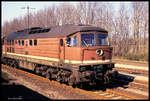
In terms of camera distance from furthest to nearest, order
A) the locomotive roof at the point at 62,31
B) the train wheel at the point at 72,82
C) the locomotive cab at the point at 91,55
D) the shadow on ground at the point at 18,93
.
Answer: the locomotive roof at the point at 62,31
the train wheel at the point at 72,82
the locomotive cab at the point at 91,55
the shadow on ground at the point at 18,93

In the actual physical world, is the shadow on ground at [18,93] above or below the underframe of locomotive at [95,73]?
below

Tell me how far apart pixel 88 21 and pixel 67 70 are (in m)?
28.3

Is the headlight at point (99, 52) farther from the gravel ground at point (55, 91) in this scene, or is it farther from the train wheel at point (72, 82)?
the gravel ground at point (55, 91)

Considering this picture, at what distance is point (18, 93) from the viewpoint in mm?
10469

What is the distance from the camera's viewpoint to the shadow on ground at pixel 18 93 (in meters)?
9.66

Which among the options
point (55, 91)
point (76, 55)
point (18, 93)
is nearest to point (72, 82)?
point (55, 91)

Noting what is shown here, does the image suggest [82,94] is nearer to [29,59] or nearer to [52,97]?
[52,97]

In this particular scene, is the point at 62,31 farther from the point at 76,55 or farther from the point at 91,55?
the point at 91,55

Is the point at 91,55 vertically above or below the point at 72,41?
below

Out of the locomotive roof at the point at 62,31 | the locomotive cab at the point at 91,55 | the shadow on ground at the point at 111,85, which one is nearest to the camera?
the locomotive cab at the point at 91,55

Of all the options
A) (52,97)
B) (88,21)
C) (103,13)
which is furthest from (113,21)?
(52,97)

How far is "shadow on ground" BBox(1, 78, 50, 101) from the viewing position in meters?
9.66


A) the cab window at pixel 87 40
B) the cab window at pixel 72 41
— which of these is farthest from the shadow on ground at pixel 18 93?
the cab window at pixel 87 40

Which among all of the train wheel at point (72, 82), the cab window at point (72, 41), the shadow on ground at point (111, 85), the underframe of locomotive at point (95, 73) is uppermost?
the cab window at point (72, 41)
